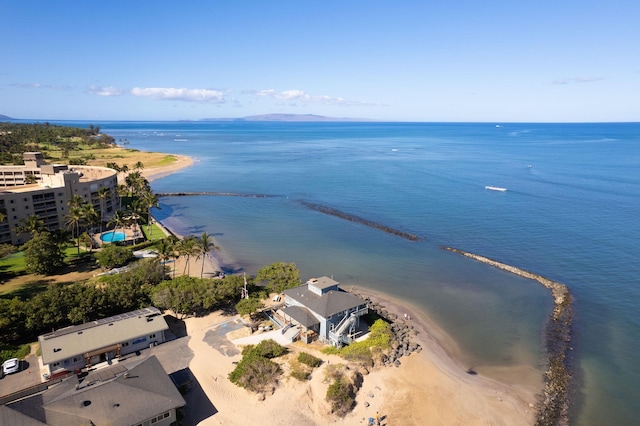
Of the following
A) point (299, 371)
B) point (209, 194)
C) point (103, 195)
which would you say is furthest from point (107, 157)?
point (299, 371)

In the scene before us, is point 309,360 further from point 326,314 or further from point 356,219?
point 356,219

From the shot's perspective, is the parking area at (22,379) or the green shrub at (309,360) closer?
the parking area at (22,379)

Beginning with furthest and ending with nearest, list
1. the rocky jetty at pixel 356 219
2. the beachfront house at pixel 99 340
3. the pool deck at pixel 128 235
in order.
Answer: the rocky jetty at pixel 356 219, the pool deck at pixel 128 235, the beachfront house at pixel 99 340

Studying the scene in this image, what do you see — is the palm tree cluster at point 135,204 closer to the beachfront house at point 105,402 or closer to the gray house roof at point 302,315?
the gray house roof at point 302,315

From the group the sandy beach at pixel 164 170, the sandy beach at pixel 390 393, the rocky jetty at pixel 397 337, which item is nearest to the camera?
the sandy beach at pixel 390 393

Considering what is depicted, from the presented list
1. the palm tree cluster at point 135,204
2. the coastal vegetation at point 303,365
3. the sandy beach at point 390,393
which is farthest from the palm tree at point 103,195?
the coastal vegetation at point 303,365

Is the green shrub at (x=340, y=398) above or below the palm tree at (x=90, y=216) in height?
below

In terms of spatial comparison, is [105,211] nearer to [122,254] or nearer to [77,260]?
[77,260]

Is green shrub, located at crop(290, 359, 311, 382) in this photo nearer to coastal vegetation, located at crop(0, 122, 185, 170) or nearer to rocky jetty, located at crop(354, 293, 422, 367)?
rocky jetty, located at crop(354, 293, 422, 367)

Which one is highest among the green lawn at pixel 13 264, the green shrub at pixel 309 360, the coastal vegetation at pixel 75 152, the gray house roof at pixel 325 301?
the coastal vegetation at pixel 75 152
